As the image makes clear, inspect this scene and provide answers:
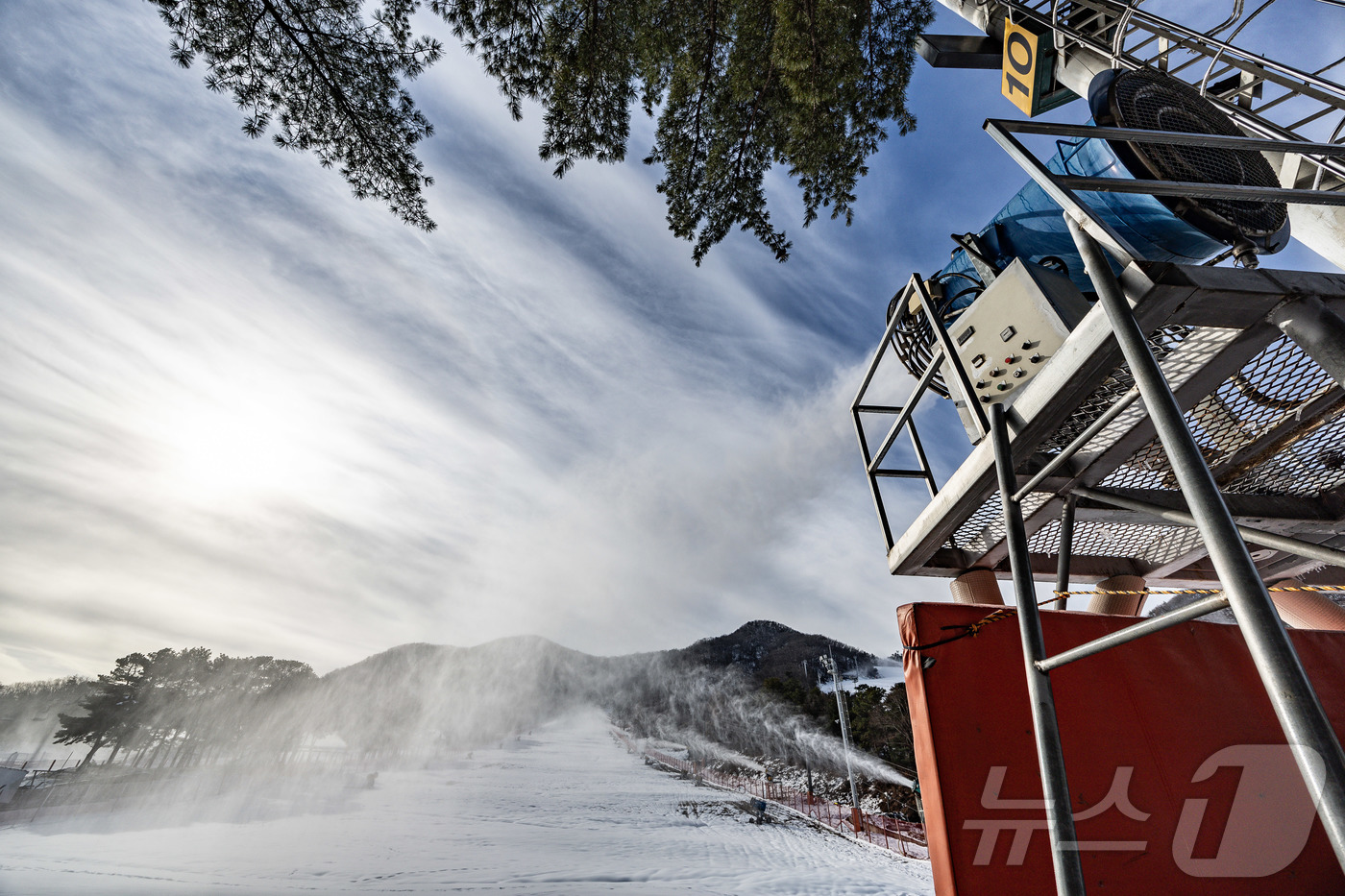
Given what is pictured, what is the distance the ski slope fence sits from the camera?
26.6 metres

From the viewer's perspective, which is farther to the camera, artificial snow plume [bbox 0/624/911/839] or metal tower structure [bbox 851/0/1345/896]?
artificial snow plume [bbox 0/624/911/839]

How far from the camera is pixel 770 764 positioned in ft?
202

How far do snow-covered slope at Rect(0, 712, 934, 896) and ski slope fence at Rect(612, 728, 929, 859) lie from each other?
173cm

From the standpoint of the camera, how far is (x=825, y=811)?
1480 inches

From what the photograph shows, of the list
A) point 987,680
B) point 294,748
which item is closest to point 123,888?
point 987,680

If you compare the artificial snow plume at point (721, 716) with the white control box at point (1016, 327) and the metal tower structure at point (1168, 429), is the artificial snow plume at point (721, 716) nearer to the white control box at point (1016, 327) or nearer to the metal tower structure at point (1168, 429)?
the metal tower structure at point (1168, 429)

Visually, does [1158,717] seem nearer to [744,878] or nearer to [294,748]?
[744,878]

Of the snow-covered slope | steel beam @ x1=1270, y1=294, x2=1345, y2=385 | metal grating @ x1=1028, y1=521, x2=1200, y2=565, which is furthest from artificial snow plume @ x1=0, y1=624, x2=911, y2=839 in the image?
steel beam @ x1=1270, y1=294, x2=1345, y2=385

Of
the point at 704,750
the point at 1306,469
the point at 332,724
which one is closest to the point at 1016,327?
the point at 1306,469

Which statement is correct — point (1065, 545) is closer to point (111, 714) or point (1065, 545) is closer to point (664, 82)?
point (664, 82)

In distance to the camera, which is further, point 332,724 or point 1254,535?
point 332,724

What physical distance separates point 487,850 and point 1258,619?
35319 millimetres

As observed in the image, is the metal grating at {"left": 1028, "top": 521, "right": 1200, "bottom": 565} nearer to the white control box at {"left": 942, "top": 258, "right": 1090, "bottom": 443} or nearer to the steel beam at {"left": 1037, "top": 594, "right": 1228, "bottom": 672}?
the white control box at {"left": 942, "top": 258, "right": 1090, "bottom": 443}

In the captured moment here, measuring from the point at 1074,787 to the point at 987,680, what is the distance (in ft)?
2.09
